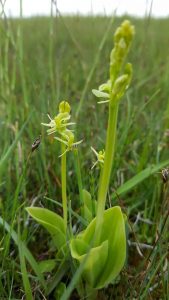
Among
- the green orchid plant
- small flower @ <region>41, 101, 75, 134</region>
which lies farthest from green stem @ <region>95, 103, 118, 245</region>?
small flower @ <region>41, 101, 75, 134</region>

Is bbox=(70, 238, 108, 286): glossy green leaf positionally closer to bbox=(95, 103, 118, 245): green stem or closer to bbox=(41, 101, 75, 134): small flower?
bbox=(95, 103, 118, 245): green stem

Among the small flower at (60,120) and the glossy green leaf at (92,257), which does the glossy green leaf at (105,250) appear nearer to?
the glossy green leaf at (92,257)

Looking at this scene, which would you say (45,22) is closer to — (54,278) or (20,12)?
(20,12)

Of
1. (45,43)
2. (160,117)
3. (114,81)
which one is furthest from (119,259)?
(45,43)

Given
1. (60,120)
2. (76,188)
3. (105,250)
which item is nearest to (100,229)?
(105,250)

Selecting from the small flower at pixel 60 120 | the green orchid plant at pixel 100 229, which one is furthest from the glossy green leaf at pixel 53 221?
the small flower at pixel 60 120
